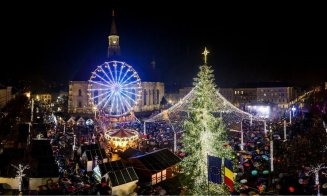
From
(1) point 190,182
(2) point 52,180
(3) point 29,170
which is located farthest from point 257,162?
(3) point 29,170

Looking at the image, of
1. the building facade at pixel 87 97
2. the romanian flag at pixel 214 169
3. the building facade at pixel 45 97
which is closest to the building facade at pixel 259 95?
the building facade at pixel 87 97

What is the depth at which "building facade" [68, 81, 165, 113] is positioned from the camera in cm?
6106

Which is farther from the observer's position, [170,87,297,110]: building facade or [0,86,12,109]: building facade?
[170,87,297,110]: building facade

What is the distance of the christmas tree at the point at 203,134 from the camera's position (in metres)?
14.2

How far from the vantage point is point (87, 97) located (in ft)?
201

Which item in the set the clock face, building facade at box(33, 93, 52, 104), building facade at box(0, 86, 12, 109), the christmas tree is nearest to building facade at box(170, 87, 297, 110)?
the clock face

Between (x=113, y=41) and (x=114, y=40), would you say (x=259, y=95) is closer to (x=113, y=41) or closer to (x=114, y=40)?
(x=114, y=40)

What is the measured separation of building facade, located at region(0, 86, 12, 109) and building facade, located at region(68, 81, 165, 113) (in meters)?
11.7

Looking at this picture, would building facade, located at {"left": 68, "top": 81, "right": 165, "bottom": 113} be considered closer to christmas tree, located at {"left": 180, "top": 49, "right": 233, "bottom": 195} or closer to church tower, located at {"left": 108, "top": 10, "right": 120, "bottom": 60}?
church tower, located at {"left": 108, "top": 10, "right": 120, "bottom": 60}

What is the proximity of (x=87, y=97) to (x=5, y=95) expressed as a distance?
15518mm

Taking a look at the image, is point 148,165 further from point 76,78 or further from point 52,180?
point 76,78

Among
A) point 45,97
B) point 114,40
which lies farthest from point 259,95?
point 45,97

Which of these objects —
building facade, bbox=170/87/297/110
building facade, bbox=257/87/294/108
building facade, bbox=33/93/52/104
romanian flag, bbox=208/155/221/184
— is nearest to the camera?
romanian flag, bbox=208/155/221/184

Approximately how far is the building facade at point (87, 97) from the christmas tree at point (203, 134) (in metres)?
44.0
